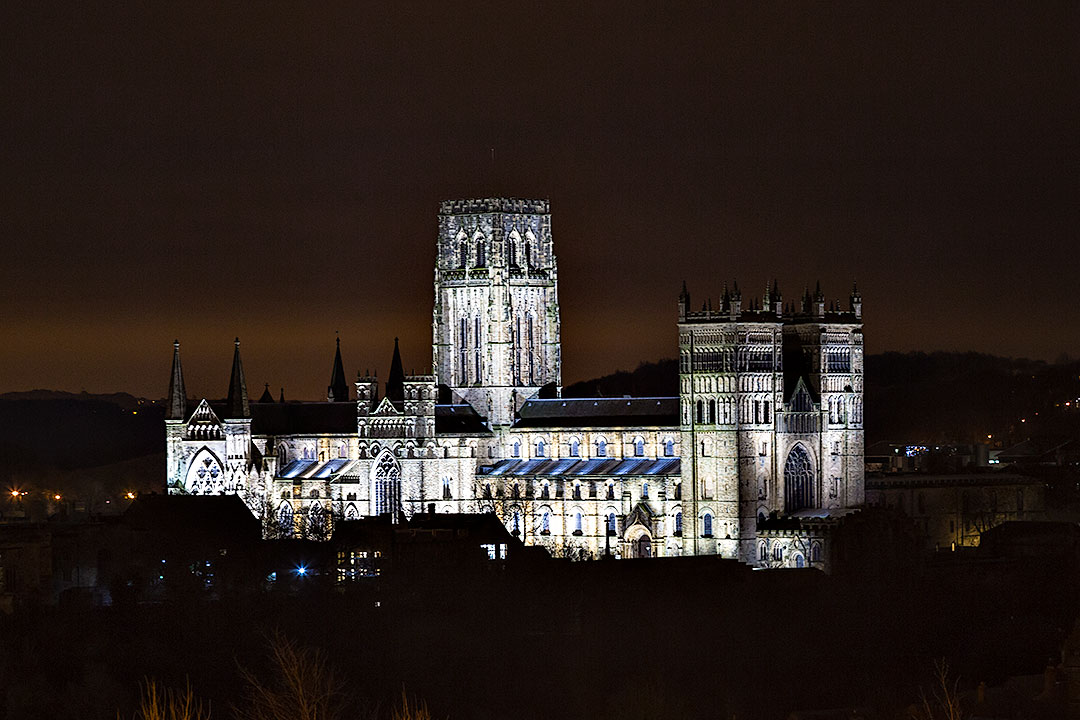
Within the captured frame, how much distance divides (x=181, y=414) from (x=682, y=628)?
39.9 metres

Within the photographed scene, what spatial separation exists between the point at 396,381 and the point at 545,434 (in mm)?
9520

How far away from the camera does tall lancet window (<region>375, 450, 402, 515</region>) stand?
144m

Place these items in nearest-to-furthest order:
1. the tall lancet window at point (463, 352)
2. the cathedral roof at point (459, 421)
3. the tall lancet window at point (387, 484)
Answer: the tall lancet window at point (387, 484), the cathedral roof at point (459, 421), the tall lancet window at point (463, 352)

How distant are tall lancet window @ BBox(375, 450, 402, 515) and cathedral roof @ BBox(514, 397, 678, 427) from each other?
666cm

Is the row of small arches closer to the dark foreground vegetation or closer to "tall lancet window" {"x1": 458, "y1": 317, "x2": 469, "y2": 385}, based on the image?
"tall lancet window" {"x1": 458, "y1": 317, "x2": 469, "y2": 385}

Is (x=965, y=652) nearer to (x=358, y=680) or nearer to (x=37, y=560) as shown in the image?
(x=358, y=680)

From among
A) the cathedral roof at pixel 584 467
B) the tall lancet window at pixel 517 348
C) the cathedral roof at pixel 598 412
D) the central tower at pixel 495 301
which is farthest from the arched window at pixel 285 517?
the tall lancet window at pixel 517 348

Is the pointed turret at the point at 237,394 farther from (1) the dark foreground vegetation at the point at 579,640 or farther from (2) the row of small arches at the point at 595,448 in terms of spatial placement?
(1) the dark foreground vegetation at the point at 579,640

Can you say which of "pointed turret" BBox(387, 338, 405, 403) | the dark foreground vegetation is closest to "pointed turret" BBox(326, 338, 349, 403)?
"pointed turret" BBox(387, 338, 405, 403)

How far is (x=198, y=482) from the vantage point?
149 m

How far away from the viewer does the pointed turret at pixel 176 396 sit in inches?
5969

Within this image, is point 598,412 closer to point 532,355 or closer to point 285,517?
point 532,355

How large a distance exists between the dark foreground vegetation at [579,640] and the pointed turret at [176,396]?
2851cm

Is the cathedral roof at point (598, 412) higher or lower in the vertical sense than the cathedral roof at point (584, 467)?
higher
